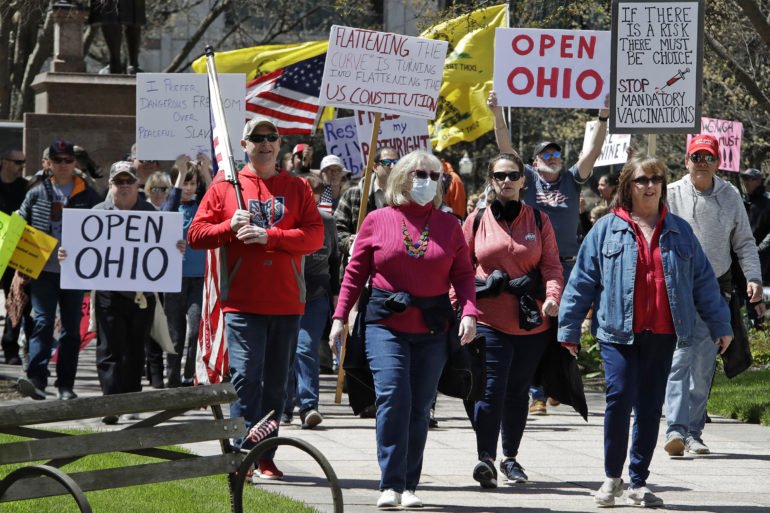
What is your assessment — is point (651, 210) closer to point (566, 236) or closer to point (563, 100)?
point (566, 236)

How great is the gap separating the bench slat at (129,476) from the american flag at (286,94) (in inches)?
458

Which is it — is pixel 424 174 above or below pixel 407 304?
above

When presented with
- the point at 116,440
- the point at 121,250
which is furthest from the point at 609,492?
the point at 121,250

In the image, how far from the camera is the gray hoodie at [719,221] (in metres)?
9.48

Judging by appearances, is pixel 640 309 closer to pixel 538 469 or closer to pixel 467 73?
pixel 538 469

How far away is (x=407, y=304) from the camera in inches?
286

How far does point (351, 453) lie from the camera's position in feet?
30.2

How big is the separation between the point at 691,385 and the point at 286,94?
878 centimetres

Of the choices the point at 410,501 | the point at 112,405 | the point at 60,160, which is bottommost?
the point at 410,501

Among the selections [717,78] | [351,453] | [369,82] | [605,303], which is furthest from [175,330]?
[717,78]

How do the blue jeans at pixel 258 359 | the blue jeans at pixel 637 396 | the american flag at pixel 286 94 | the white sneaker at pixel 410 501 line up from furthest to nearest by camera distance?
the american flag at pixel 286 94
the blue jeans at pixel 258 359
the blue jeans at pixel 637 396
the white sneaker at pixel 410 501

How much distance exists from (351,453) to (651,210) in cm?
263

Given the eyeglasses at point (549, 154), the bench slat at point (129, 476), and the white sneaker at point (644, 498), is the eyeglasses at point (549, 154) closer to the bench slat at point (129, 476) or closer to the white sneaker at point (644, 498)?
the white sneaker at point (644, 498)

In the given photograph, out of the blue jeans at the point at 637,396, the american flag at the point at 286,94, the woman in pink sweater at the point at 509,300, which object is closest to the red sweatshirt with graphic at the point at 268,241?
the woman in pink sweater at the point at 509,300
